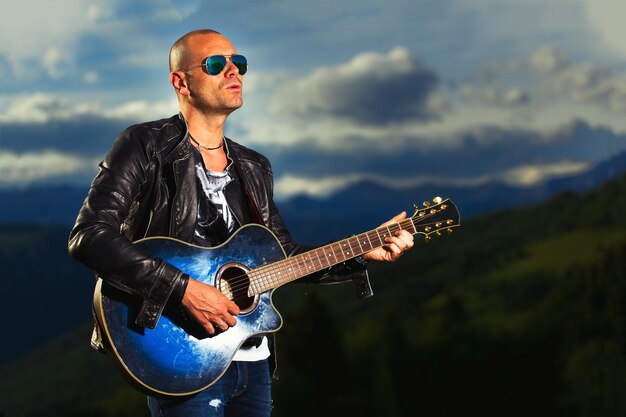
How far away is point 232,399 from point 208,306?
0.54 meters

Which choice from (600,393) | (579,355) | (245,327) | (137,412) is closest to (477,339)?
(579,355)

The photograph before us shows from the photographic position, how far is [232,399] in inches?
164

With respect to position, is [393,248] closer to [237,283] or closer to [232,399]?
[237,283]

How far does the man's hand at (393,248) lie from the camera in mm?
4574

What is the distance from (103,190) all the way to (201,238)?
554 mm

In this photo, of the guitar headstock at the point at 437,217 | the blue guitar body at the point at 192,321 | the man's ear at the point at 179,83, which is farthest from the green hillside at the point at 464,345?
the man's ear at the point at 179,83

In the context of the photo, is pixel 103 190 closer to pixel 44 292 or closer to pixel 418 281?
pixel 418 281

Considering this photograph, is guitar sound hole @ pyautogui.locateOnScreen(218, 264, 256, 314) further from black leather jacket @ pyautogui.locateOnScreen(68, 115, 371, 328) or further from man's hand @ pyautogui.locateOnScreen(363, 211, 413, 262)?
man's hand @ pyautogui.locateOnScreen(363, 211, 413, 262)

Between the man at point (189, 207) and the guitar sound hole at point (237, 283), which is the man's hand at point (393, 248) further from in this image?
the guitar sound hole at point (237, 283)

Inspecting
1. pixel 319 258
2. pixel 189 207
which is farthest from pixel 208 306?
pixel 319 258

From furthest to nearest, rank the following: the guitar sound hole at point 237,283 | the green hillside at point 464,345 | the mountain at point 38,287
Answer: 1. the mountain at point 38,287
2. the green hillside at point 464,345
3. the guitar sound hole at point 237,283

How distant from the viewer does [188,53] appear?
429 centimetres

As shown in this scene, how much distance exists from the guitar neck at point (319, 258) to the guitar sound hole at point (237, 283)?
32 mm

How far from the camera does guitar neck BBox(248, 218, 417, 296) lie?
4.26 meters
